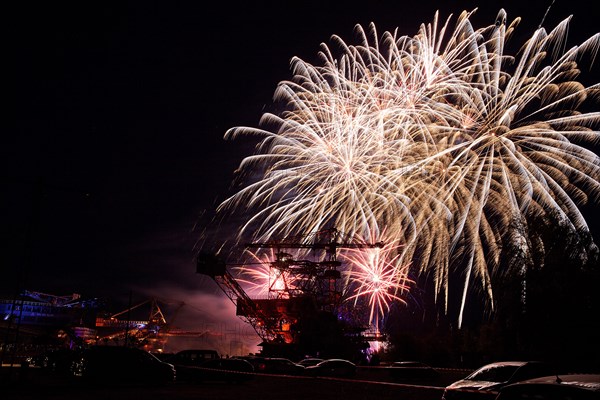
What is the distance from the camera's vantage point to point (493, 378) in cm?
1602

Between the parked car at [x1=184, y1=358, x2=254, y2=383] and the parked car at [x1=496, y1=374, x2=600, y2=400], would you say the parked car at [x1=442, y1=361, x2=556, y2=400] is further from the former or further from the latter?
the parked car at [x1=184, y1=358, x2=254, y2=383]

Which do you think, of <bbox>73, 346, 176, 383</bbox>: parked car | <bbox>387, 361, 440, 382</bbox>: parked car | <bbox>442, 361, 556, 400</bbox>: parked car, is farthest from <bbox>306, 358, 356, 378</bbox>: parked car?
<bbox>442, 361, 556, 400</bbox>: parked car

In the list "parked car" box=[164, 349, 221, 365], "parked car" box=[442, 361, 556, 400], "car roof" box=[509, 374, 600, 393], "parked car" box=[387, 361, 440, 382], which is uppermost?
"parked car" box=[164, 349, 221, 365]

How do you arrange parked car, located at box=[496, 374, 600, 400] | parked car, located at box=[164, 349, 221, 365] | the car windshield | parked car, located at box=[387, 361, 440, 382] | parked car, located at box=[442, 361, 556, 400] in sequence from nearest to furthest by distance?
parked car, located at box=[496, 374, 600, 400]
parked car, located at box=[442, 361, 556, 400]
the car windshield
parked car, located at box=[387, 361, 440, 382]
parked car, located at box=[164, 349, 221, 365]

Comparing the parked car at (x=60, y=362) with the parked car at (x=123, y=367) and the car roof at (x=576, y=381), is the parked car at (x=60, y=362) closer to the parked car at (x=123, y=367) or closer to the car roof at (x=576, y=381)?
the parked car at (x=123, y=367)

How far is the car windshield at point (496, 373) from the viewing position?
625 inches

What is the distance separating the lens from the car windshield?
15886 mm

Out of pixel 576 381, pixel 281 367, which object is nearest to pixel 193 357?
pixel 281 367

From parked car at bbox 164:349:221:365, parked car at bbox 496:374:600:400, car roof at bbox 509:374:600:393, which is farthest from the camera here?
parked car at bbox 164:349:221:365

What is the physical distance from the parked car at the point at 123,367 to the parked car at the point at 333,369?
13.8m

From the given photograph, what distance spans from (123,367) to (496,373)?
1706 centimetres

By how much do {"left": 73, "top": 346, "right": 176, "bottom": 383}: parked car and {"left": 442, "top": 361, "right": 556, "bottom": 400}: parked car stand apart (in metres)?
14.8

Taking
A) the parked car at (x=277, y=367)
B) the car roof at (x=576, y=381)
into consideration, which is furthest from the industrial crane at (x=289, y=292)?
the car roof at (x=576, y=381)

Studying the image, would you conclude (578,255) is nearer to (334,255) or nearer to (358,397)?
(358,397)
